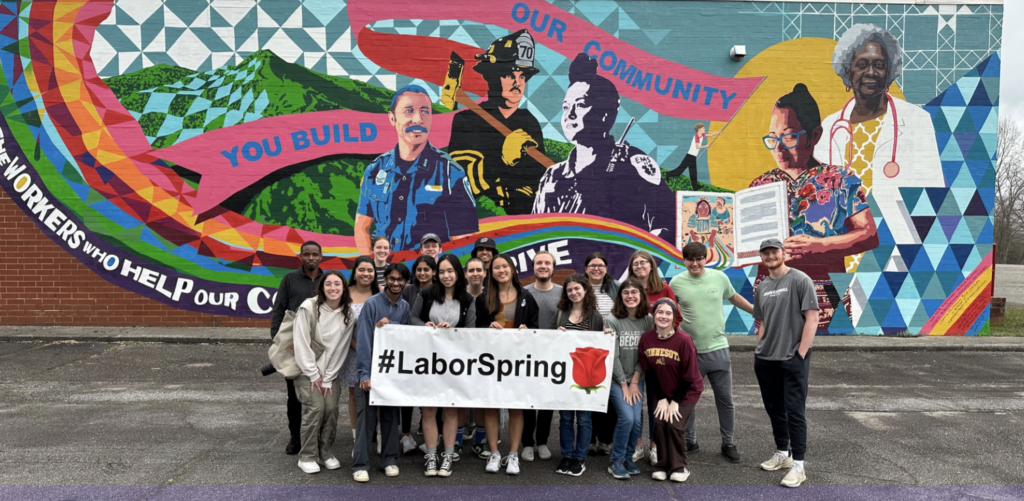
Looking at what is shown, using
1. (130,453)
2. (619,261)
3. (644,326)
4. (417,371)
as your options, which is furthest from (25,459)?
(619,261)

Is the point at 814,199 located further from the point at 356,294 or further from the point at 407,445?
the point at 356,294

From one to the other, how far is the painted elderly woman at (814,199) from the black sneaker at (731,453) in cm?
721

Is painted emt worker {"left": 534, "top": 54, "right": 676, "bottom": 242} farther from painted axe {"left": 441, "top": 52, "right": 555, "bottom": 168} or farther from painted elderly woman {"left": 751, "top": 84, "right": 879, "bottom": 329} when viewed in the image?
painted elderly woman {"left": 751, "top": 84, "right": 879, "bottom": 329}

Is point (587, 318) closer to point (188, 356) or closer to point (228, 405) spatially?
point (228, 405)

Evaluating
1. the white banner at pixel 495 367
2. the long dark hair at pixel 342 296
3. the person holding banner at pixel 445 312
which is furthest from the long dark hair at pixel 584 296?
the long dark hair at pixel 342 296

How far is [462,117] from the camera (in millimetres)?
11219

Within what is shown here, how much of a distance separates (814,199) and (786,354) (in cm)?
765

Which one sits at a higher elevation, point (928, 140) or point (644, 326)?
point (928, 140)

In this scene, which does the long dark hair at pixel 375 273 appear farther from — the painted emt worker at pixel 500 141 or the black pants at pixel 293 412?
the painted emt worker at pixel 500 141

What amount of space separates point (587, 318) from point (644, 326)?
18.4 inches

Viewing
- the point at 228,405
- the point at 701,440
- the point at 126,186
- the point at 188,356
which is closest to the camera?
the point at 701,440

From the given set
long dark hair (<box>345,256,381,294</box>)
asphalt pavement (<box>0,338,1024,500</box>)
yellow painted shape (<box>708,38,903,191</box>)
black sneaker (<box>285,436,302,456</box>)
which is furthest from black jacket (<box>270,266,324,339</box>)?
yellow painted shape (<box>708,38,903,191</box>)

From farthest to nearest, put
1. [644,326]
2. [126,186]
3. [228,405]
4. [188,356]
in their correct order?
[126,186] → [188,356] → [228,405] → [644,326]

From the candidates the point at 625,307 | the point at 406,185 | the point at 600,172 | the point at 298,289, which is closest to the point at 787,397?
the point at 625,307
